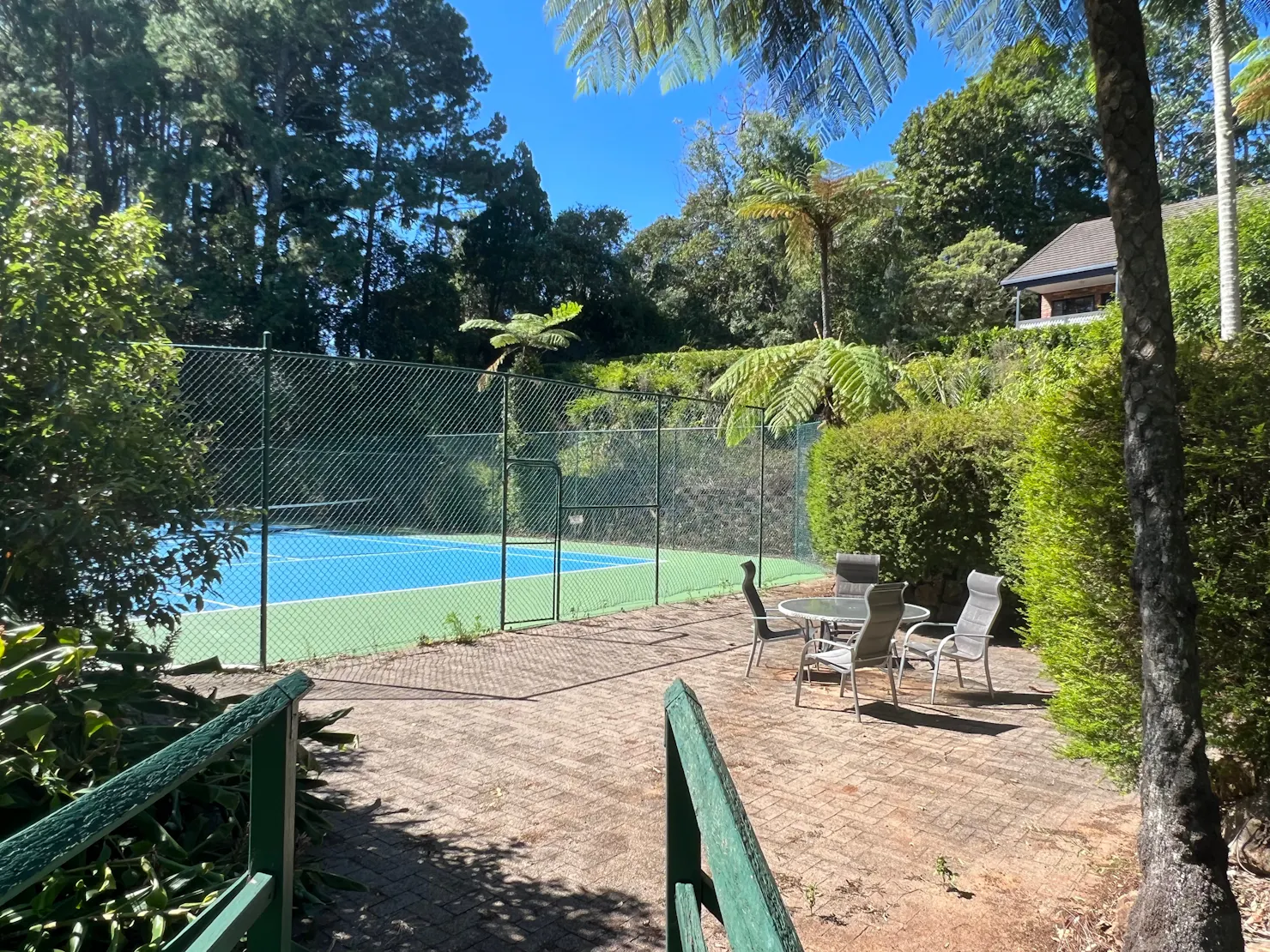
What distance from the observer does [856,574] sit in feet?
29.0

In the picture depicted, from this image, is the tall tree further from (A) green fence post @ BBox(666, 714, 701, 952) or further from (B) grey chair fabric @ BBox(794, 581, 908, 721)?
(A) green fence post @ BBox(666, 714, 701, 952)

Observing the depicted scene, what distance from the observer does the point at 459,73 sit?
34.5 m

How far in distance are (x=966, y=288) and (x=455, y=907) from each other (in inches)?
1039

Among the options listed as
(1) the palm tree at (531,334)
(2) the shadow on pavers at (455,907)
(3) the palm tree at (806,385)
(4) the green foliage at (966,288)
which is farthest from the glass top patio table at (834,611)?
(4) the green foliage at (966,288)

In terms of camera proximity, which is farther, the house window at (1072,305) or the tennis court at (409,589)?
the house window at (1072,305)

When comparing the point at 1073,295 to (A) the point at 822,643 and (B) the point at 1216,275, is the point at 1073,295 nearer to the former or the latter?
(B) the point at 1216,275

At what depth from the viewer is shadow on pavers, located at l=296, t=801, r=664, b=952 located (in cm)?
331

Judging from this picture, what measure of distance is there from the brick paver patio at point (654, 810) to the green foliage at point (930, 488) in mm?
2195

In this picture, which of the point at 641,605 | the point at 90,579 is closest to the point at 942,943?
the point at 90,579

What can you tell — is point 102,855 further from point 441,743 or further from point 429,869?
point 441,743

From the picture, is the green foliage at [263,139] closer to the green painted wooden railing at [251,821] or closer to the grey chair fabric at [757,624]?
the grey chair fabric at [757,624]

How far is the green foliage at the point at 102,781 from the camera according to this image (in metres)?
2.46

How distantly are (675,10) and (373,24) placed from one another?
32924 millimetres

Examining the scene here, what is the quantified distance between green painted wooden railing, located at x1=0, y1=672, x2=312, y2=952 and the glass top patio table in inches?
223
